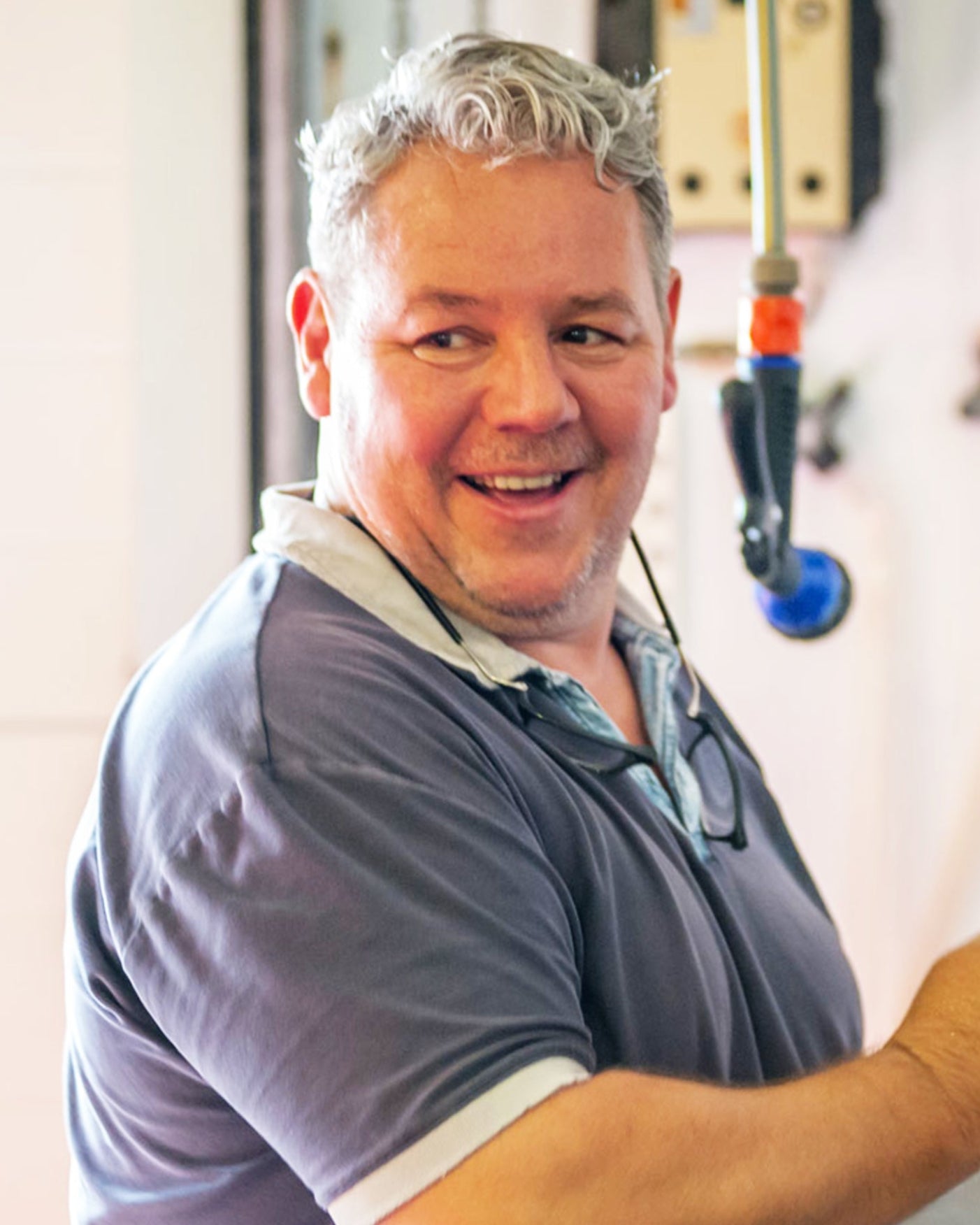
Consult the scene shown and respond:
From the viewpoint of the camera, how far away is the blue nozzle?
1.10 meters

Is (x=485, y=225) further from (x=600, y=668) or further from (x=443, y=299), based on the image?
(x=600, y=668)

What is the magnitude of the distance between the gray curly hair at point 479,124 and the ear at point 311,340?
35 mm

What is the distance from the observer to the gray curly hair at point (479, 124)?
0.93 m

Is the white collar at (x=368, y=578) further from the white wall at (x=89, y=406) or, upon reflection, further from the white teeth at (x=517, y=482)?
the white wall at (x=89, y=406)

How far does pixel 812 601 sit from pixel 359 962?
0.55 meters

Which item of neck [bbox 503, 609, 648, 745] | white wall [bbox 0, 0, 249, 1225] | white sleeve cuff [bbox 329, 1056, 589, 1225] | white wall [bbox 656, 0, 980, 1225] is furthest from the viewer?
white wall [bbox 656, 0, 980, 1225]

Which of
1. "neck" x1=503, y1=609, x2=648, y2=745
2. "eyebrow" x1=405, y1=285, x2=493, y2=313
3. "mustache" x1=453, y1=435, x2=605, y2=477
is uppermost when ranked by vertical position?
"eyebrow" x1=405, y1=285, x2=493, y2=313

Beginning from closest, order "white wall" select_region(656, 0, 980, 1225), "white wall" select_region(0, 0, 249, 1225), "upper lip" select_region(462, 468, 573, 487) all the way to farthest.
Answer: "upper lip" select_region(462, 468, 573, 487) < "white wall" select_region(0, 0, 249, 1225) < "white wall" select_region(656, 0, 980, 1225)

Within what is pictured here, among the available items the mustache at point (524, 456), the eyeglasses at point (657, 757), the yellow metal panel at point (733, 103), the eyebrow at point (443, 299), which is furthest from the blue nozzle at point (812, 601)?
the yellow metal panel at point (733, 103)

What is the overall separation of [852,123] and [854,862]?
2.78ft

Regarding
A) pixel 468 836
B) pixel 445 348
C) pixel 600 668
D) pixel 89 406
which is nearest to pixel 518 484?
pixel 445 348

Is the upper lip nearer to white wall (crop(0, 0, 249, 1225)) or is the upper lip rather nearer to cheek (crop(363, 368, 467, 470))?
cheek (crop(363, 368, 467, 470))

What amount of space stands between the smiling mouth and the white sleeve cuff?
0.44 metres

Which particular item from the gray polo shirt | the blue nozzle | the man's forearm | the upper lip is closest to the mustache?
the upper lip
